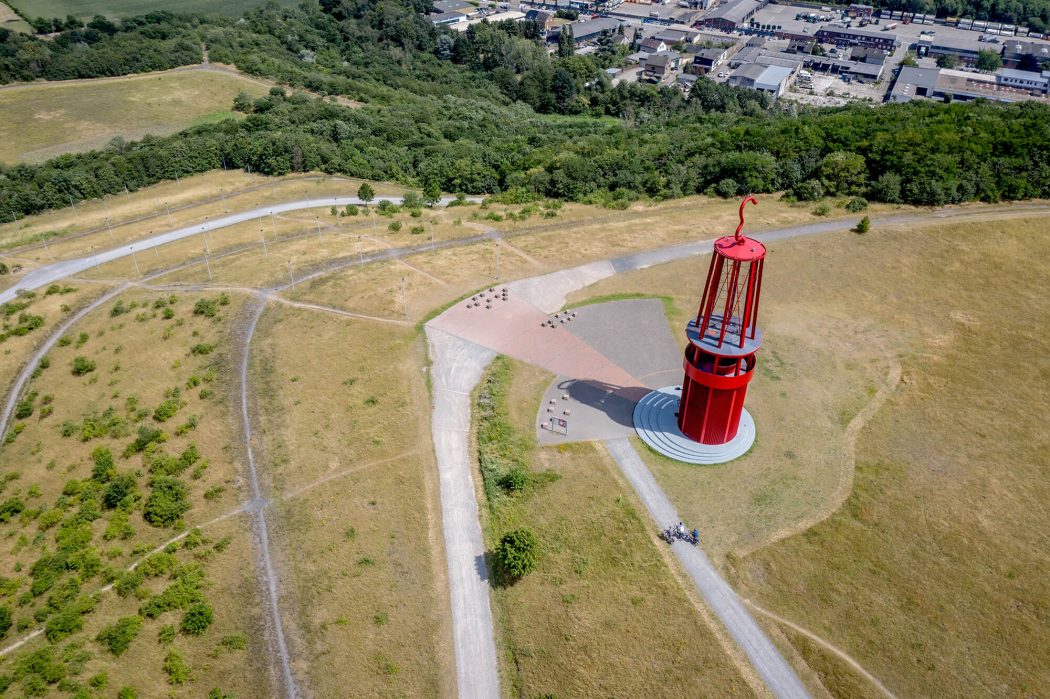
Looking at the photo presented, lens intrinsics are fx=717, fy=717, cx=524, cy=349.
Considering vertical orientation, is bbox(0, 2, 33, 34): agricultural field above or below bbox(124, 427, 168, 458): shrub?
above

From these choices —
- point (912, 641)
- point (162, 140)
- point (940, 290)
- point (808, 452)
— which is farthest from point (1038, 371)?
point (162, 140)

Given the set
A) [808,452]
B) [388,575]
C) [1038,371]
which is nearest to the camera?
[388,575]

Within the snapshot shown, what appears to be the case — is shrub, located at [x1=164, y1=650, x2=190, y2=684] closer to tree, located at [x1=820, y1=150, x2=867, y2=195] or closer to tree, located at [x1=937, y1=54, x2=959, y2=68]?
tree, located at [x1=820, y1=150, x2=867, y2=195]

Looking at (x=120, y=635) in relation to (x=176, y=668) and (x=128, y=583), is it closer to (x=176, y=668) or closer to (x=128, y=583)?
(x=128, y=583)

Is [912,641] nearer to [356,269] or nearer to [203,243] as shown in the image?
[356,269]

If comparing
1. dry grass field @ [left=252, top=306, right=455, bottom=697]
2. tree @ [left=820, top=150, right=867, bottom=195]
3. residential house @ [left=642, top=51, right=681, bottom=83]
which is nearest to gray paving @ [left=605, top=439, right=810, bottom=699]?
dry grass field @ [left=252, top=306, right=455, bottom=697]
